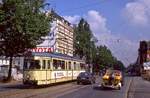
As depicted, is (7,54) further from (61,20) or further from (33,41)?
(61,20)

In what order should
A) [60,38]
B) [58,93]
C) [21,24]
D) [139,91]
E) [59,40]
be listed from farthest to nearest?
[59,40] < [60,38] < [21,24] < [139,91] < [58,93]

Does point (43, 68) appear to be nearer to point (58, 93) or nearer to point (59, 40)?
point (58, 93)

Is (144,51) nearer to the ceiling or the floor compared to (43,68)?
nearer to the ceiling

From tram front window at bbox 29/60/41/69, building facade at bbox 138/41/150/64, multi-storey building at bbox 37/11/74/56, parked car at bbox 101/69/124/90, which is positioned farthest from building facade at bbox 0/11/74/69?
building facade at bbox 138/41/150/64

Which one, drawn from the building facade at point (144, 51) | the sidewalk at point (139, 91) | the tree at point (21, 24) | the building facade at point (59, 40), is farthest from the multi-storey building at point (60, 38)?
the building facade at point (144, 51)

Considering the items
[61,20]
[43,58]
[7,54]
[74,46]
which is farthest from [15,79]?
[74,46]

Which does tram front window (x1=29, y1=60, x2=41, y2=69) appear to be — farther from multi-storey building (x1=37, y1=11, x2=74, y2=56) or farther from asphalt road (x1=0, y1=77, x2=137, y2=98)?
multi-storey building (x1=37, y1=11, x2=74, y2=56)

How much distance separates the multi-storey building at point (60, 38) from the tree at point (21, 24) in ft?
117

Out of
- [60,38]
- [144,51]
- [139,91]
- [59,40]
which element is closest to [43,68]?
[139,91]

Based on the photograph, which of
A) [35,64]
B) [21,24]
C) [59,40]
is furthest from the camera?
[59,40]

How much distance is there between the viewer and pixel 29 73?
4009 centimetres

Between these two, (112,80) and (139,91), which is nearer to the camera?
(139,91)

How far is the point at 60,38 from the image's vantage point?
9156cm

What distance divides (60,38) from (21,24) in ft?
149
